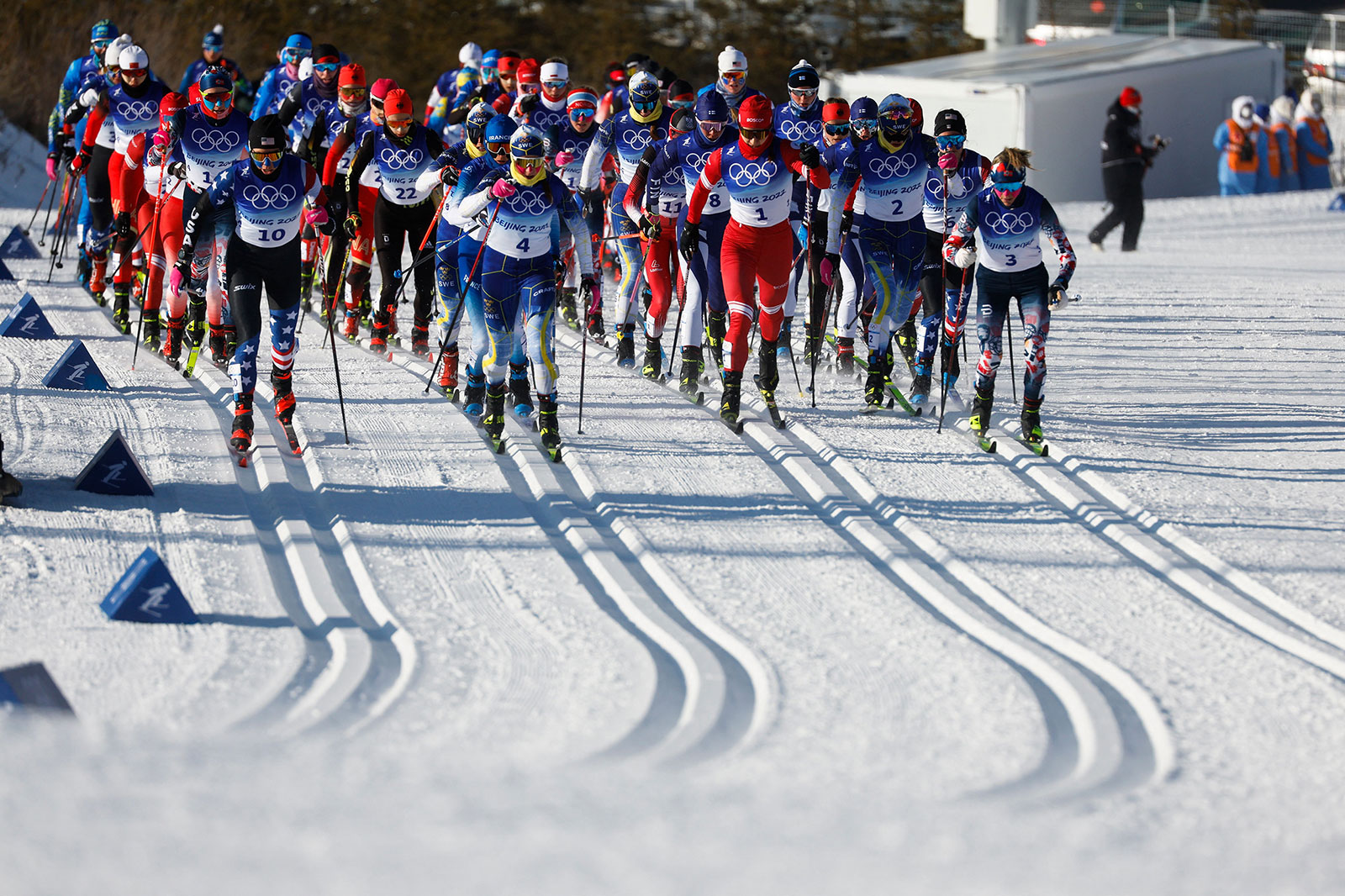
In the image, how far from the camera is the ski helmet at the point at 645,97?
10.9 m

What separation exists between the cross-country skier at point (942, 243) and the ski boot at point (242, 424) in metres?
4.18

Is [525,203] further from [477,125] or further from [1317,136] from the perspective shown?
[1317,136]

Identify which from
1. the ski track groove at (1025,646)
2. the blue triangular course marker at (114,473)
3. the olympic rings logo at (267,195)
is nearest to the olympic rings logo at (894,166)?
the ski track groove at (1025,646)

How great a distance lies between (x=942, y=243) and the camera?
9891 mm

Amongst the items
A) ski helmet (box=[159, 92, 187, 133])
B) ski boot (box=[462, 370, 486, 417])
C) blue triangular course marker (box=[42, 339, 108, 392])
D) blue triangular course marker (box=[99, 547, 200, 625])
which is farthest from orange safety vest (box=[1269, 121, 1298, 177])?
blue triangular course marker (box=[99, 547, 200, 625])

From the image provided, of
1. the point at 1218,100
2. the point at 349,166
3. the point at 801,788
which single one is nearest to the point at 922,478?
the point at 801,788

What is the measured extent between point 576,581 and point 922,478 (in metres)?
2.51

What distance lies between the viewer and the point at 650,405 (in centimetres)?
1005

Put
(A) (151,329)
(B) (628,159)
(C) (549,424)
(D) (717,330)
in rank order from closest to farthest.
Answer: (C) (549,424) < (D) (717,330) < (A) (151,329) < (B) (628,159)

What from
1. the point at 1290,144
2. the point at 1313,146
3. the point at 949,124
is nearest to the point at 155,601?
the point at 949,124

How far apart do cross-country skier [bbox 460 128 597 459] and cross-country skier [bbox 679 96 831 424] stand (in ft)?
3.28

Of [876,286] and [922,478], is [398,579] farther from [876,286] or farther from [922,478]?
[876,286]

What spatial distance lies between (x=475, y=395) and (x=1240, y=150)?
54.7ft

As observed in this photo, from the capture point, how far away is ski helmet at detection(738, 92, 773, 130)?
29.2 ft
